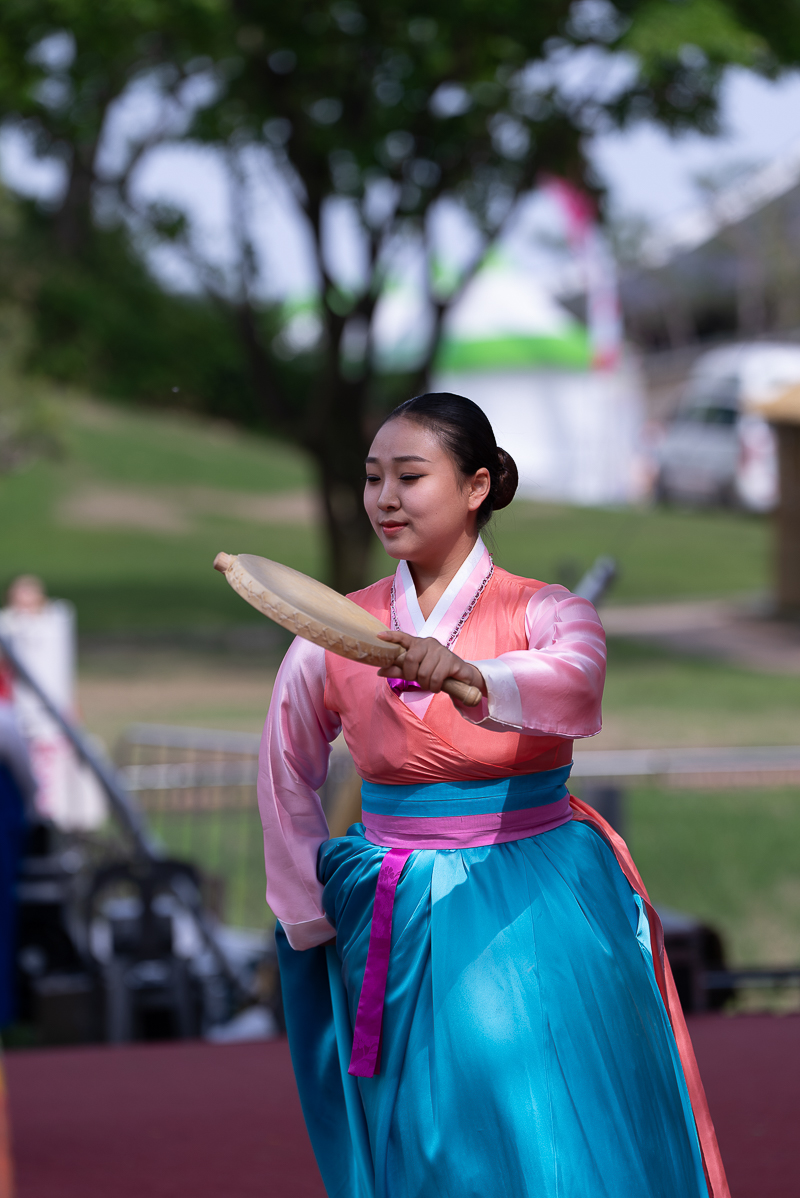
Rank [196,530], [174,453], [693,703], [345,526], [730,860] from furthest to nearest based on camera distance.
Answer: [174,453] < [196,530] < [345,526] < [693,703] < [730,860]

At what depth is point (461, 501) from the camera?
2205 mm

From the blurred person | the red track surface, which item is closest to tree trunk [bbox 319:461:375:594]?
the blurred person

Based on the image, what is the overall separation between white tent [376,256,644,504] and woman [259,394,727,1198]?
30.7 metres

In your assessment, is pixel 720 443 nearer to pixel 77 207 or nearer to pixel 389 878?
pixel 77 207

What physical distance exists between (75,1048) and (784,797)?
16.5 feet

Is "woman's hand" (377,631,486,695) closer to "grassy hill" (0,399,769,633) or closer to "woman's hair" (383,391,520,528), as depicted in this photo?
"woman's hair" (383,391,520,528)

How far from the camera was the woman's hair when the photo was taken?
2.20 metres

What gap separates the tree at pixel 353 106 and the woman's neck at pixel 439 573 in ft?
29.9

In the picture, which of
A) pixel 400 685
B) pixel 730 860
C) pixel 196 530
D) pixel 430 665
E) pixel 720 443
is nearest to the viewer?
pixel 430 665

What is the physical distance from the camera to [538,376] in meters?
34.5

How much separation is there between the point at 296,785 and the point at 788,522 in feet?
51.2

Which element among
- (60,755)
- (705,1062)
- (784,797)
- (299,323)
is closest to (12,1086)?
(705,1062)

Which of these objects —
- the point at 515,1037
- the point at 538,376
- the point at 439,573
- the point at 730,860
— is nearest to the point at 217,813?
the point at 730,860

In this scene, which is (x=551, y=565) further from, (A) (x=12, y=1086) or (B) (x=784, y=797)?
(A) (x=12, y=1086)
